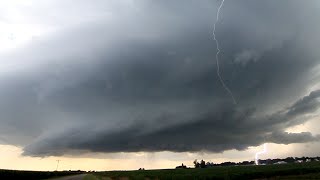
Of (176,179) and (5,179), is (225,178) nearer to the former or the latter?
(176,179)

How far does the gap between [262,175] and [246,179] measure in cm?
1194

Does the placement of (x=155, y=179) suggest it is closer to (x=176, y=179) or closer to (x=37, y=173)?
(x=176, y=179)

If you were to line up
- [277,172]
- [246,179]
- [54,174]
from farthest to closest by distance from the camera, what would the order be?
[54,174] → [277,172] → [246,179]

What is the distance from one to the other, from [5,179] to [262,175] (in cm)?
6058

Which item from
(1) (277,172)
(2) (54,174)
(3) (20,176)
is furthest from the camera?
(2) (54,174)

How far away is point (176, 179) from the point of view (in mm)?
83688

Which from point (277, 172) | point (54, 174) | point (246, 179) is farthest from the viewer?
point (54, 174)

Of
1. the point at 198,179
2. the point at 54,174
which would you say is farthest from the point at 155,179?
the point at 54,174

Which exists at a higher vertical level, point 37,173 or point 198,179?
point 37,173

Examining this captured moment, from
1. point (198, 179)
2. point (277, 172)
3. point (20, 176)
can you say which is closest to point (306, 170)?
point (277, 172)

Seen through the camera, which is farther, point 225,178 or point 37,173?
point 37,173

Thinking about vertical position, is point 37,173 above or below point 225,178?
above

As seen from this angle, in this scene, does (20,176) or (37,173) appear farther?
(37,173)

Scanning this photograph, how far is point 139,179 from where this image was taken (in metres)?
82.0
